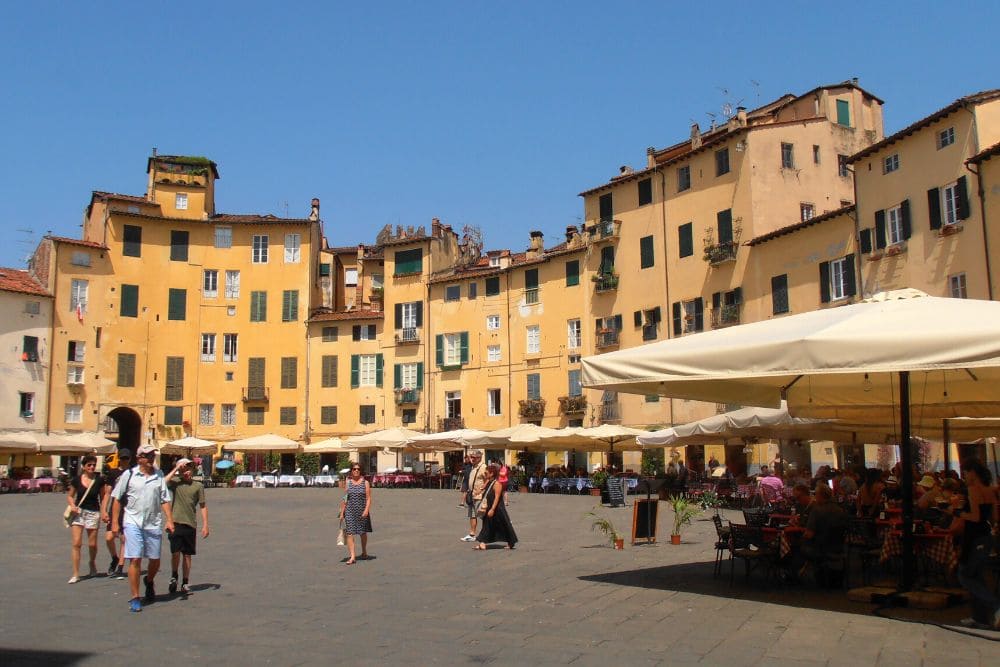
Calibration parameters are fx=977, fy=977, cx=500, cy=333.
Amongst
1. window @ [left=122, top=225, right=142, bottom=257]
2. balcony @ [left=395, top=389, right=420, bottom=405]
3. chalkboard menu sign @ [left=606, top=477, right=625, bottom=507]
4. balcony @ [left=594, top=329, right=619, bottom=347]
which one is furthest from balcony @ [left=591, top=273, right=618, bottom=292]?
window @ [left=122, top=225, right=142, bottom=257]

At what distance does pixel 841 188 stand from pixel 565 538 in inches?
1133

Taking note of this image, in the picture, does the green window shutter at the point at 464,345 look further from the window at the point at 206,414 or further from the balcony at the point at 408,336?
the window at the point at 206,414

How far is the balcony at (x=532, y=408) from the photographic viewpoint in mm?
48956

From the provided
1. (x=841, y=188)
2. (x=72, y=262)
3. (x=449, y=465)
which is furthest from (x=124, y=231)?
(x=841, y=188)

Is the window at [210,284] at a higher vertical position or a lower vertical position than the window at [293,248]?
lower

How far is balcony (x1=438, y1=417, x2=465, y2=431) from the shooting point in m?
52.3

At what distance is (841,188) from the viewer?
41.1 m

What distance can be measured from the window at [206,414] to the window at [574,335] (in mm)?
21275

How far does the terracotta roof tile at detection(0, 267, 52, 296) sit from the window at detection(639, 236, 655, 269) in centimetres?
3083

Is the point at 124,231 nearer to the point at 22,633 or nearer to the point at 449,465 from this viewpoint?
the point at 449,465

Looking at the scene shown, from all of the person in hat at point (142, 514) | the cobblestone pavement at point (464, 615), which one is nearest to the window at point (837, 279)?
the cobblestone pavement at point (464, 615)

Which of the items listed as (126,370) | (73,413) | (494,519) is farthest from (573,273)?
(494,519)

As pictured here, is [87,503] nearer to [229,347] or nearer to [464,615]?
[464,615]

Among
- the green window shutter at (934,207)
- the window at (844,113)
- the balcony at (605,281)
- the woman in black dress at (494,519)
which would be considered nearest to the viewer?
the woman in black dress at (494,519)
